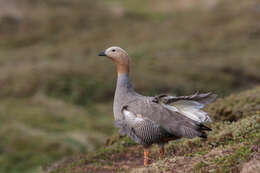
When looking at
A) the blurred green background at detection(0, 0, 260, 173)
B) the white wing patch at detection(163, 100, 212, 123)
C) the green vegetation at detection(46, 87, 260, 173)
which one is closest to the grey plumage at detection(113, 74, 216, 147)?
the white wing patch at detection(163, 100, 212, 123)

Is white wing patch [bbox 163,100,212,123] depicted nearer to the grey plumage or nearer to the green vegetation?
the grey plumage

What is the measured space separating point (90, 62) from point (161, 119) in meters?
34.7

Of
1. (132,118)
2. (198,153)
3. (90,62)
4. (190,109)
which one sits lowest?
(90,62)

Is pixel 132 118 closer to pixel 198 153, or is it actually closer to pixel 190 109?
pixel 190 109

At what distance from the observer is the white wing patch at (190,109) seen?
8086mm

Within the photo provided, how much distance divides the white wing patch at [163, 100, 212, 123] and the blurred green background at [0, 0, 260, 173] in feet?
18.1

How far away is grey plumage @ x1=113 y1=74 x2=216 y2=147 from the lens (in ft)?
26.1

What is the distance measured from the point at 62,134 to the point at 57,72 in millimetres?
12631

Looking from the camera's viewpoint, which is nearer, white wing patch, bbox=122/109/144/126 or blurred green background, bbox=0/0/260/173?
white wing patch, bbox=122/109/144/126

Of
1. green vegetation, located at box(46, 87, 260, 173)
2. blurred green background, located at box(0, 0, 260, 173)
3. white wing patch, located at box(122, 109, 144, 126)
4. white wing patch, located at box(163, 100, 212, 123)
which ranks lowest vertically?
blurred green background, located at box(0, 0, 260, 173)

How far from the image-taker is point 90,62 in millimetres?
42406

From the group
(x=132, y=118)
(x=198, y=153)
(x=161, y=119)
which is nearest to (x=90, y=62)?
(x=132, y=118)

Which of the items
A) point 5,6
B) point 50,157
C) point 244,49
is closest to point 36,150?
point 50,157

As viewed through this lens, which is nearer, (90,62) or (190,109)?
(190,109)
